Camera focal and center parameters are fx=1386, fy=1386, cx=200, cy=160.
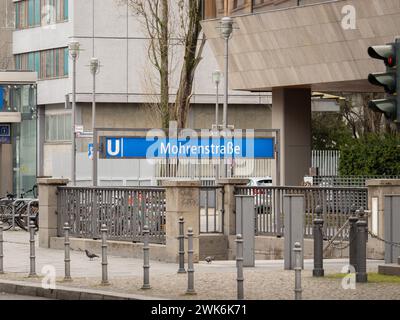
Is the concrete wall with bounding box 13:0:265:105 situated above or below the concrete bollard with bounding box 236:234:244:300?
above

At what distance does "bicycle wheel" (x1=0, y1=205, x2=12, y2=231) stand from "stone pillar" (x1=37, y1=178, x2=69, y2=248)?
8.52 meters

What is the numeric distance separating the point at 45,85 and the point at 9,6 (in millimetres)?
7370

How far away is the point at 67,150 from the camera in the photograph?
75.8 meters

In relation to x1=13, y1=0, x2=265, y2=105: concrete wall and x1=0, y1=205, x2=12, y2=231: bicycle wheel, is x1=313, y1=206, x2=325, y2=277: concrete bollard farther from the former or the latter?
x1=13, y1=0, x2=265, y2=105: concrete wall

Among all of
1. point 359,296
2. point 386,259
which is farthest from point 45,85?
point 359,296

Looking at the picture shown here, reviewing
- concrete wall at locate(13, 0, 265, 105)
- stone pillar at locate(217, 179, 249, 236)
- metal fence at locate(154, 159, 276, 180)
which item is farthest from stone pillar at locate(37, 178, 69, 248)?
concrete wall at locate(13, 0, 265, 105)

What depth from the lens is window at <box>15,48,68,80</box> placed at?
76125mm

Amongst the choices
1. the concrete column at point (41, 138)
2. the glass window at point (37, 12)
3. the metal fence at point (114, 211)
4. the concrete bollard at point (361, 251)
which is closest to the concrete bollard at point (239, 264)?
the concrete bollard at point (361, 251)

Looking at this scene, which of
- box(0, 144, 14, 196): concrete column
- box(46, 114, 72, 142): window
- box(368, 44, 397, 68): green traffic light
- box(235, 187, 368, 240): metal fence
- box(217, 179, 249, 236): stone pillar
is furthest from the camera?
box(46, 114, 72, 142): window

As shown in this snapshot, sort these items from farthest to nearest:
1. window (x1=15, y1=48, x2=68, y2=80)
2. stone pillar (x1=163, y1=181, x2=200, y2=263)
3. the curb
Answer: window (x1=15, y1=48, x2=68, y2=80) < stone pillar (x1=163, y1=181, x2=200, y2=263) < the curb

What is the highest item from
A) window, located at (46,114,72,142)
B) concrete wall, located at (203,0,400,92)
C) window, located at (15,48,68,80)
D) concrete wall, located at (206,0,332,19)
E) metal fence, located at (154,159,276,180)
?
window, located at (15,48,68,80)

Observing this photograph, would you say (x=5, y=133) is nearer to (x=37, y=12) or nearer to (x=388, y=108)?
(x=37, y=12)

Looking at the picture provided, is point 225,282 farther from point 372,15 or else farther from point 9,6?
point 9,6

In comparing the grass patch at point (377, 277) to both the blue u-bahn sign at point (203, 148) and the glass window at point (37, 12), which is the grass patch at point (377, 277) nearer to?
the blue u-bahn sign at point (203, 148)
